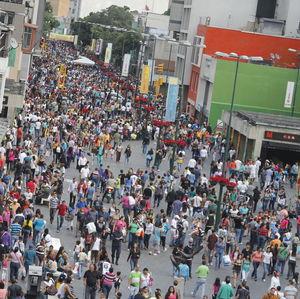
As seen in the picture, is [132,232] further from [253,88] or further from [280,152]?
[253,88]

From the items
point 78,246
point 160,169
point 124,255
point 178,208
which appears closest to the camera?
point 78,246

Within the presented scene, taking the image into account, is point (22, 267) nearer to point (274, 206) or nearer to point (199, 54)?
point (274, 206)

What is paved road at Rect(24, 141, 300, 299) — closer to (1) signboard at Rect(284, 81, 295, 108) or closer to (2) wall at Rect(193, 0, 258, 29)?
(1) signboard at Rect(284, 81, 295, 108)

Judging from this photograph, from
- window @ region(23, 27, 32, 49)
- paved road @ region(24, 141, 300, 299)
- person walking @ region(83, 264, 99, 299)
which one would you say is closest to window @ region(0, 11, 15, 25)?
window @ region(23, 27, 32, 49)

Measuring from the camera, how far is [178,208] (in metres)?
42.2

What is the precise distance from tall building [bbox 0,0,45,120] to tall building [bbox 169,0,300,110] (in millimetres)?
26936

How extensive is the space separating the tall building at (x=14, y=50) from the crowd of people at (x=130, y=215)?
4.01ft

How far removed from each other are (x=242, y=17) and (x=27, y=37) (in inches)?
1501

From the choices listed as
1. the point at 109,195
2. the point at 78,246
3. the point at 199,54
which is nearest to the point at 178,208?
the point at 109,195

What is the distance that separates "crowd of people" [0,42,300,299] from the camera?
30.2m

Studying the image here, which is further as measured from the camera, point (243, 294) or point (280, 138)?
point (280, 138)

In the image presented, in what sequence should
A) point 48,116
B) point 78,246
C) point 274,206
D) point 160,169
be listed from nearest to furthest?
point 78,246 → point 274,206 → point 160,169 → point 48,116

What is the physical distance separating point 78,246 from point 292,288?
5.55m

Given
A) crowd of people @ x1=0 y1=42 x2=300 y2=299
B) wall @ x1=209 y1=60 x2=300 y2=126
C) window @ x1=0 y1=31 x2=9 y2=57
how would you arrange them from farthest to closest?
1. wall @ x1=209 y1=60 x2=300 y2=126
2. window @ x1=0 y1=31 x2=9 y2=57
3. crowd of people @ x1=0 y1=42 x2=300 y2=299
